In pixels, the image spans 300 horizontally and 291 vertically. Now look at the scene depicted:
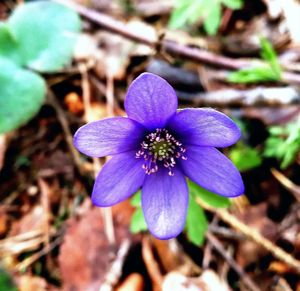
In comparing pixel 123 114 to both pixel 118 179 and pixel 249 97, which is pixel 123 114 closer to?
pixel 249 97

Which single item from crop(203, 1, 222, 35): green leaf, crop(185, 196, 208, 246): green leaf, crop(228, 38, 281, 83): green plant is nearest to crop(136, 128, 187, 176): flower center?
crop(185, 196, 208, 246): green leaf

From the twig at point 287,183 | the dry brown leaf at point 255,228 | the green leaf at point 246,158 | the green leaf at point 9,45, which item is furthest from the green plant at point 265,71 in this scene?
the green leaf at point 9,45

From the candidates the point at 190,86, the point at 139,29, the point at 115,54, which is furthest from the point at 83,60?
the point at 190,86

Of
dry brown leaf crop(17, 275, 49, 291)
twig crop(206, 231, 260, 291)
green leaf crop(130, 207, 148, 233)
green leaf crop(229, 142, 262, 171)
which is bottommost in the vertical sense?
dry brown leaf crop(17, 275, 49, 291)

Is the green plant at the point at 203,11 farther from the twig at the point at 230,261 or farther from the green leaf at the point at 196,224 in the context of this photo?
the twig at the point at 230,261

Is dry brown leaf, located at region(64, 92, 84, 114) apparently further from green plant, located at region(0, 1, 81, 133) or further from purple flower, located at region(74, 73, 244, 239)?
purple flower, located at region(74, 73, 244, 239)

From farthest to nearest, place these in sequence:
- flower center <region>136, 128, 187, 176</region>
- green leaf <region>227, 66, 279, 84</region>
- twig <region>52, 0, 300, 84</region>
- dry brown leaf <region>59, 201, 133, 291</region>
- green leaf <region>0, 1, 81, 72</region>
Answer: green leaf <region>0, 1, 81, 72</region>
twig <region>52, 0, 300, 84</region>
green leaf <region>227, 66, 279, 84</region>
dry brown leaf <region>59, 201, 133, 291</region>
flower center <region>136, 128, 187, 176</region>

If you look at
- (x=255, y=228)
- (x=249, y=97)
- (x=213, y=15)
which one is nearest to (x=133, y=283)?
(x=255, y=228)
